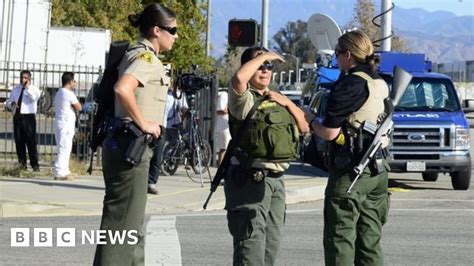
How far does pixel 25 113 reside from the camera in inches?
717

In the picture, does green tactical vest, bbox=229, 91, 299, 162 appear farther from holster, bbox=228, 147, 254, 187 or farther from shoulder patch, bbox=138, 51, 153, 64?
shoulder patch, bbox=138, 51, 153, 64

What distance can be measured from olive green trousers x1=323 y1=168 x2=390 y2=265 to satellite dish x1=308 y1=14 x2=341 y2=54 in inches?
661

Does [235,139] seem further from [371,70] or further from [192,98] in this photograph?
[192,98]

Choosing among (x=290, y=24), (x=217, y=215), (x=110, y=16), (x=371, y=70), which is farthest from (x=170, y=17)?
(x=290, y=24)

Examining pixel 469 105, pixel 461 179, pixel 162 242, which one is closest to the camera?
pixel 162 242

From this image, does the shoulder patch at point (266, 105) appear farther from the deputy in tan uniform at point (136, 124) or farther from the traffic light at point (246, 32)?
the traffic light at point (246, 32)

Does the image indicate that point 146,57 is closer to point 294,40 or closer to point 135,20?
point 135,20

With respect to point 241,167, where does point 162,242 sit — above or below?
below

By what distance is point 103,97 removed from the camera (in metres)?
7.40

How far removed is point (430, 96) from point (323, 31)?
6.76 metres

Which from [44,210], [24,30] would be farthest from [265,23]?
[24,30]

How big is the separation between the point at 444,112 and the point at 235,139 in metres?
11.6

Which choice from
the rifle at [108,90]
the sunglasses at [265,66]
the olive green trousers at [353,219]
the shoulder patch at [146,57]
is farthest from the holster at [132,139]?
the olive green trousers at [353,219]

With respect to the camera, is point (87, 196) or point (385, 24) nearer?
point (87, 196)
